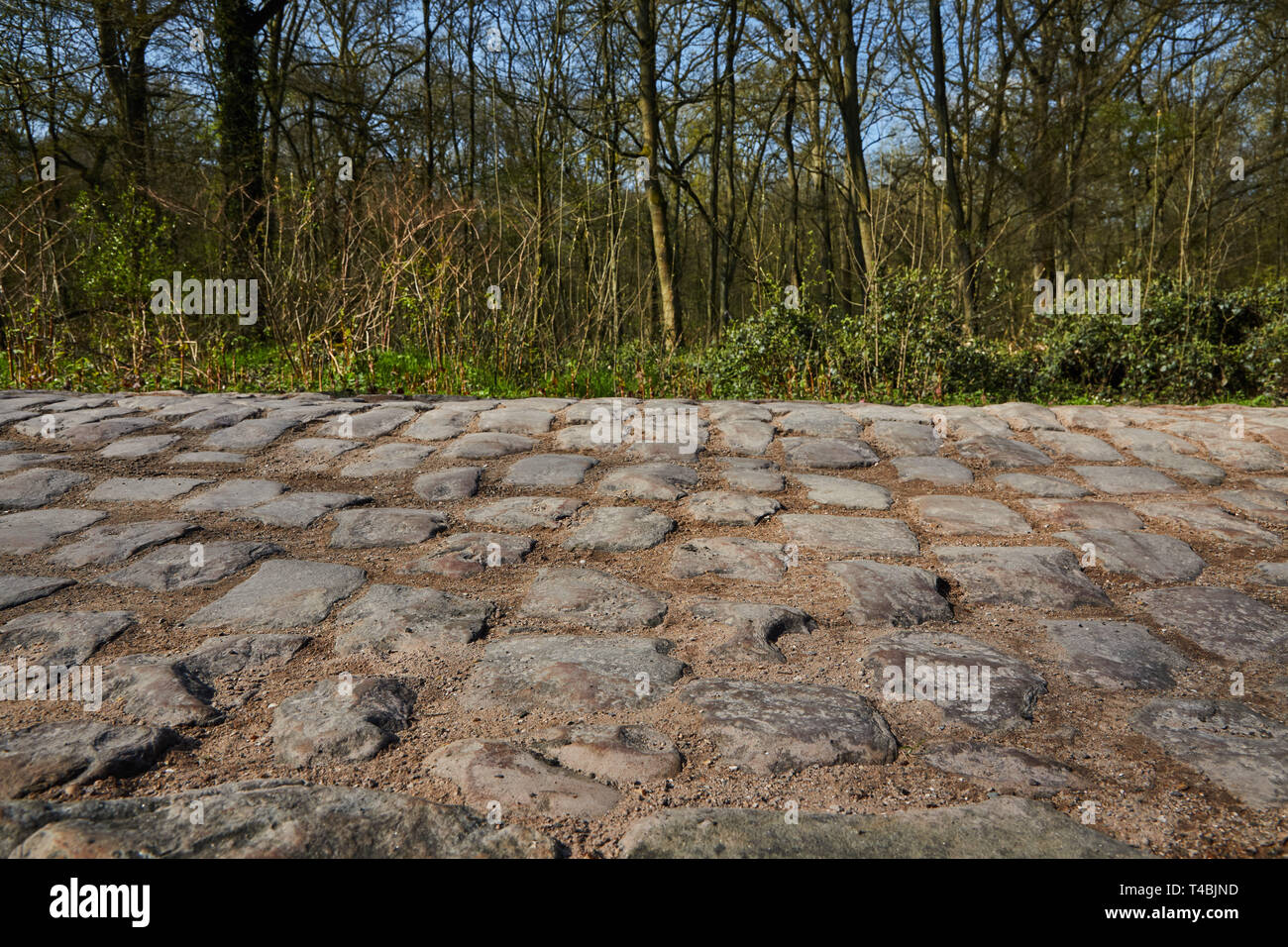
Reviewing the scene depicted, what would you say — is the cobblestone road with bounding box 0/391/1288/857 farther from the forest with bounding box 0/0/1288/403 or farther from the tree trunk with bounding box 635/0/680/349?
the tree trunk with bounding box 635/0/680/349

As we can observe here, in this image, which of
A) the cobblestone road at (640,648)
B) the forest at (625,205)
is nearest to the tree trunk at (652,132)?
the forest at (625,205)

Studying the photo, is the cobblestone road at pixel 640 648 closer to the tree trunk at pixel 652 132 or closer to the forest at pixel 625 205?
the forest at pixel 625 205

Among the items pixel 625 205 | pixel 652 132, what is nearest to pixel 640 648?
pixel 625 205

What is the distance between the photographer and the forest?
6777mm

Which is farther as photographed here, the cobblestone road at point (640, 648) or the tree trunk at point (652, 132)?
the tree trunk at point (652, 132)

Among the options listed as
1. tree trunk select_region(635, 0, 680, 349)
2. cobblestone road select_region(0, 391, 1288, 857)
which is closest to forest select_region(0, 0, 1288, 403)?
tree trunk select_region(635, 0, 680, 349)

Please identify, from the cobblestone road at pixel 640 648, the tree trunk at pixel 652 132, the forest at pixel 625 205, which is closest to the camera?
the cobblestone road at pixel 640 648

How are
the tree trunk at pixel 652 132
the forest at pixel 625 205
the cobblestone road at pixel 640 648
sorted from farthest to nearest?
the tree trunk at pixel 652 132 → the forest at pixel 625 205 → the cobblestone road at pixel 640 648

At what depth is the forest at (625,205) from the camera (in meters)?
6.78

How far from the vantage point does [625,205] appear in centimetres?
695

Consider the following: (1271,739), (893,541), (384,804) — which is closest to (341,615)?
(384,804)

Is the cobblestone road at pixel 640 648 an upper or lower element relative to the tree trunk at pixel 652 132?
lower

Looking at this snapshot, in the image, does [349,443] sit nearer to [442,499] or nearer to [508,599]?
[442,499]

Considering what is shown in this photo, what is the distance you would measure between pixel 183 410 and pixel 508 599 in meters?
3.18
